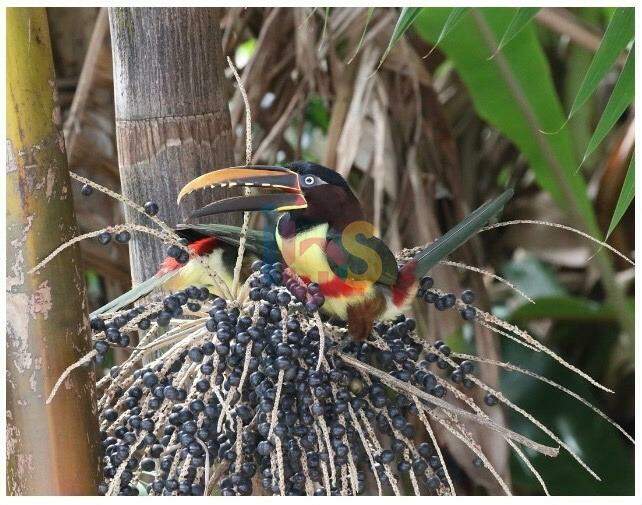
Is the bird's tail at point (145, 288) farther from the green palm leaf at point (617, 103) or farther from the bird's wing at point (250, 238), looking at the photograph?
the green palm leaf at point (617, 103)

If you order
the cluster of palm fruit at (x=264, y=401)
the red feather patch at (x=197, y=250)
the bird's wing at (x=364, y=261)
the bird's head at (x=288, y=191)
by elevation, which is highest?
the bird's head at (x=288, y=191)

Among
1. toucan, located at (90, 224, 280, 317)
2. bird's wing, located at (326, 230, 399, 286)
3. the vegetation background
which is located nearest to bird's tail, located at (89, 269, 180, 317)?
toucan, located at (90, 224, 280, 317)

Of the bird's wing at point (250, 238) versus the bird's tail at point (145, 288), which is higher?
the bird's wing at point (250, 238)

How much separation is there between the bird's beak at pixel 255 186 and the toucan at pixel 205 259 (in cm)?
2

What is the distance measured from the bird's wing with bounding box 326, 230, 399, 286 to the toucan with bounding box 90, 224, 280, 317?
56 mm

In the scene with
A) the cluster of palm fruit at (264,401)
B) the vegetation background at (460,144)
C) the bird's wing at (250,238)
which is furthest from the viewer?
the vegetation background at (460,144)

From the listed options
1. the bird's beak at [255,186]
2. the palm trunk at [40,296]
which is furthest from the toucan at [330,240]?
the palm trunk at [40,296]

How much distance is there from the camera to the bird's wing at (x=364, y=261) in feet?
2.39

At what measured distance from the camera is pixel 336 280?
28.6 inches

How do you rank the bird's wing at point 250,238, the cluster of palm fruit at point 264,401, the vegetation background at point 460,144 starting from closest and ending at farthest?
the cluster of palm fruit at point 264,401 < the bird's wing at point 250,238 < the vegetation background at point 460,144

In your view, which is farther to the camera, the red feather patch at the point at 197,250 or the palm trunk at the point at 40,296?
the red feather patch at the point at 197,250

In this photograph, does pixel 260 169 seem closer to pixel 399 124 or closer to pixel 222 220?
pixel 222 220

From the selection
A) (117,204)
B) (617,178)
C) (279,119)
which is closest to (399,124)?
(279,119)

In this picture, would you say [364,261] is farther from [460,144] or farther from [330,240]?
[460,144]
